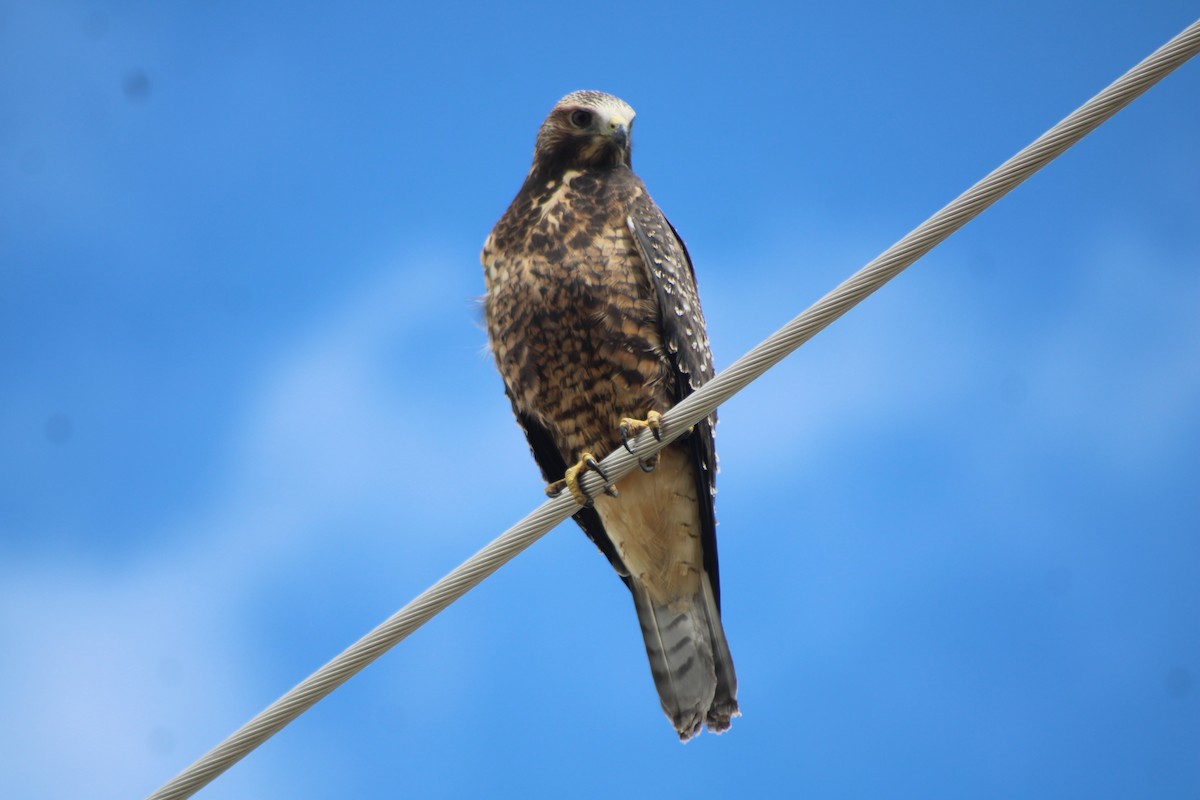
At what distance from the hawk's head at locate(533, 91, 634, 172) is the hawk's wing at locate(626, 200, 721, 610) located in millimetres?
274

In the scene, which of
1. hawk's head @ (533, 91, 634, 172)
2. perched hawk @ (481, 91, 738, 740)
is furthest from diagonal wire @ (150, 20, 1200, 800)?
hawk's head @ (533, 91, 634, 172)

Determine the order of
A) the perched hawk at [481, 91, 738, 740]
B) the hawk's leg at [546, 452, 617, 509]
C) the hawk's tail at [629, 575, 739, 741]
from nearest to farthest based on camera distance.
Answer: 1. the hawk's leg at [546, 452, 617, 509]
2. the perched hawk at [481, 91, 738, 740]
3. the hawk's tail at [629, 575, 739, 741]

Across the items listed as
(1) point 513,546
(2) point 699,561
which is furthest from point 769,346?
(2) point 699,561

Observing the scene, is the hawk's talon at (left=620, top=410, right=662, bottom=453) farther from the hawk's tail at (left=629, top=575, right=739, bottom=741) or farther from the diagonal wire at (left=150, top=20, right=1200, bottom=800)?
the hawk's tail at (left=629, top=575, right=739, bottom=741)

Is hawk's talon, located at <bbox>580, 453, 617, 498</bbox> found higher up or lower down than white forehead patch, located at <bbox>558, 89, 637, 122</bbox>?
lower down

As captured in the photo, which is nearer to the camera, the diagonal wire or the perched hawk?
the diagonal wire

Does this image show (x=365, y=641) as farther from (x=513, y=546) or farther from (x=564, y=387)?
(x=564, y=387)

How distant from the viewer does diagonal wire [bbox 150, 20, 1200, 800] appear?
10.7 ft

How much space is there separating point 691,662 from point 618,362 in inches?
49.3

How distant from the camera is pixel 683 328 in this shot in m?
4.95

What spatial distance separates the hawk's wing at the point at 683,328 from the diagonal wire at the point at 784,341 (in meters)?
1.34

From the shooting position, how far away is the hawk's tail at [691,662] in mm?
5023

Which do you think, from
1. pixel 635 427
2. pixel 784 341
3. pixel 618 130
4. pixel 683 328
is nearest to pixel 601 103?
pixel 618 130

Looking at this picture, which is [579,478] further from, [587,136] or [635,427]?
[587,136]
